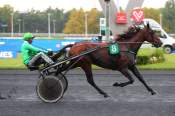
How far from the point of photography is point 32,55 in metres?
12.4

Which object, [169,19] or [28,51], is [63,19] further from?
[28,51]

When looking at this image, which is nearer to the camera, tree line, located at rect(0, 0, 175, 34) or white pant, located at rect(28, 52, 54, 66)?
white pant, located at rect(28, 52, 54, 66)

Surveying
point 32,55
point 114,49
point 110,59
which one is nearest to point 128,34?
point 114,49

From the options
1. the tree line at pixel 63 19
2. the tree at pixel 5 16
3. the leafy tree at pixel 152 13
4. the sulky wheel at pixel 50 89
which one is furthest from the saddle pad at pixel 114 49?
the tree at pixel 5 16

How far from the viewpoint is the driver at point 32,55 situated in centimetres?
A: 1208

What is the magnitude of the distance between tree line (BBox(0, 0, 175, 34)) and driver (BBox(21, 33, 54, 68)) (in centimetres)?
7239

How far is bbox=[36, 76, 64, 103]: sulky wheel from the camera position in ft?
38.6

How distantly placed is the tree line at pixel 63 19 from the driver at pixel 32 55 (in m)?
72.4

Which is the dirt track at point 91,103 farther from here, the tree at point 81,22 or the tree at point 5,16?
the tree at point 5,16

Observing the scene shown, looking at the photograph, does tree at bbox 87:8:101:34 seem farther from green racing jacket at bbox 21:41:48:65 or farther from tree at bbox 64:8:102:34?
green racing jacket at bbox 21:41:48:65

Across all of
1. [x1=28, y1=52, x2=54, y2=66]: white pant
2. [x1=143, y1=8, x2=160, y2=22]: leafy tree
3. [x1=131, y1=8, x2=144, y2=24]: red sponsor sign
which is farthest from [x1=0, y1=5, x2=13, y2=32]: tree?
[x1=28, y1=52, x2=54, y2=66]: white pant

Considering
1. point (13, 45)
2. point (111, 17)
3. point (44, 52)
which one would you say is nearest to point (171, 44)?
point (111, 17)

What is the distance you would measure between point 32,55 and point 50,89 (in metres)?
1.13

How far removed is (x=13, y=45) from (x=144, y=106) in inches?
848
